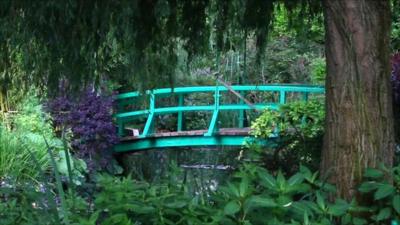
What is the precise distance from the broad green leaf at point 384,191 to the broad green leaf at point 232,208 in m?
0.60

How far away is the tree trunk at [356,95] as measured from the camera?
338 cm

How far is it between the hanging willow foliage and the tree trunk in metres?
0.97

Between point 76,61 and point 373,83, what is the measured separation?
1871 mm

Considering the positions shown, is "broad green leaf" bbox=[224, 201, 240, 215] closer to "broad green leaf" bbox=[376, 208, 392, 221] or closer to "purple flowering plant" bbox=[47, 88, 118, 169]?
"broad green leaf" bbox=[376, 208, 392, 221]

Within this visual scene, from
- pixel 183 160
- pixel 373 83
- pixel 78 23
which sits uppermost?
pixel 78 23

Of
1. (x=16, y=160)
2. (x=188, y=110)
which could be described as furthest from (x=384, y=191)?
(x=188, y=110)

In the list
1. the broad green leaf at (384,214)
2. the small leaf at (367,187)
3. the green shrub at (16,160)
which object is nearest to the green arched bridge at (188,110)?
the green shrub at (16,160)

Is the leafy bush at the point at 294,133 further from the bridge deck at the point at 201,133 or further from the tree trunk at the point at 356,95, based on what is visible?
the bridge deck at the point at 201,133

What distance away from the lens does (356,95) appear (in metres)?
3.40

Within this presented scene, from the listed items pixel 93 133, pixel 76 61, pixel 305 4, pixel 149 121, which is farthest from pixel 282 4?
pixel 149 121

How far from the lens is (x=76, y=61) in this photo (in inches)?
174

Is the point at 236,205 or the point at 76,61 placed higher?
the point at 76,61

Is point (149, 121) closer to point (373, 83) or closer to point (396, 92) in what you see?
point (396, 92)

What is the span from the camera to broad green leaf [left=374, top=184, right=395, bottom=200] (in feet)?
9.77
